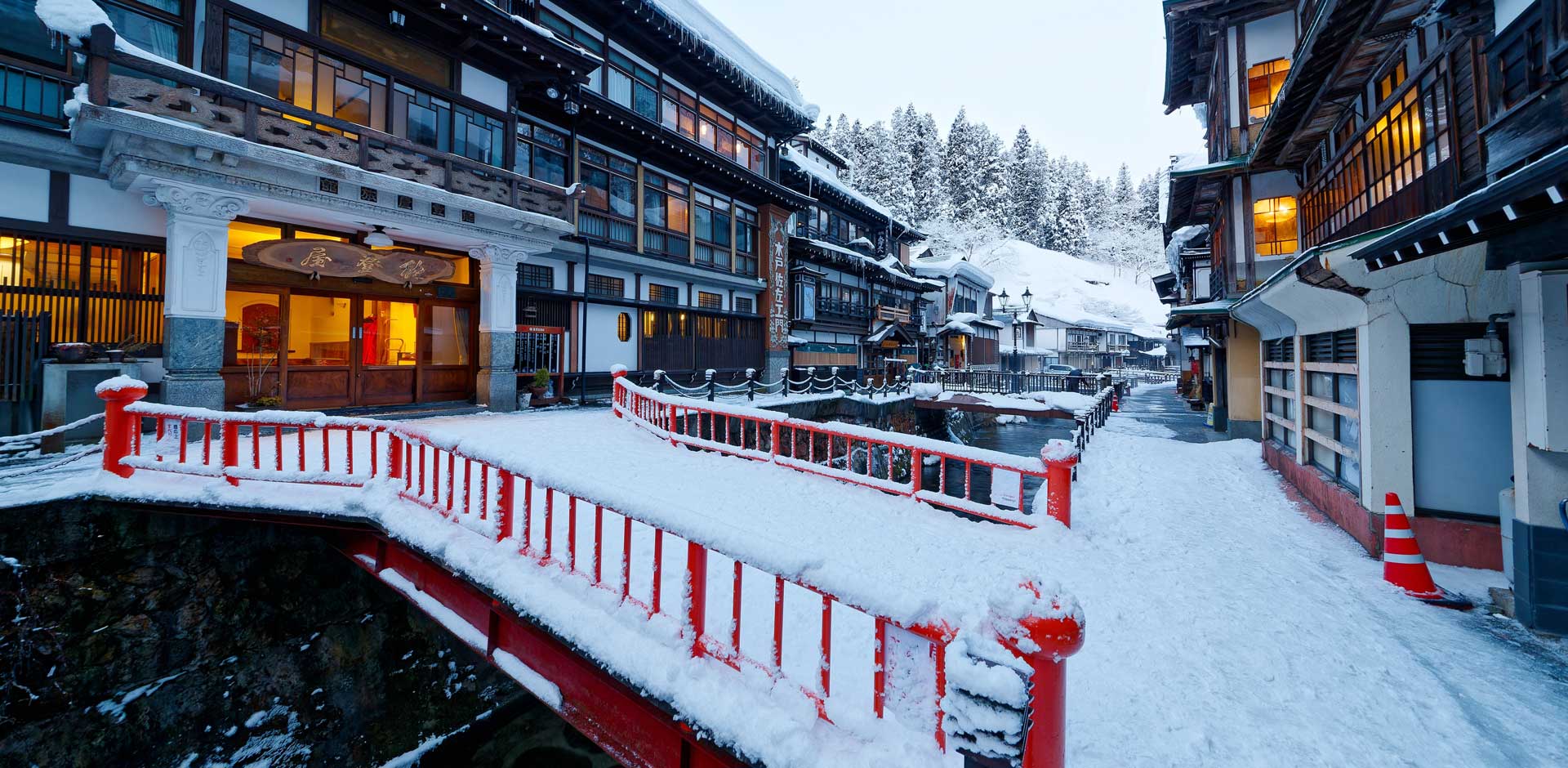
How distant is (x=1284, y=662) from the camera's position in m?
4.21

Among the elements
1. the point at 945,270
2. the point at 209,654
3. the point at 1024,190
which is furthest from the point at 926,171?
the point at 209,654

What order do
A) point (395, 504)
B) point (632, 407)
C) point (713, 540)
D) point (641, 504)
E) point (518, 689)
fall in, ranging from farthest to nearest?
point (632, 407) → point (518, 689) → point (395, 504) → point (641, 504) → point (713, 540)

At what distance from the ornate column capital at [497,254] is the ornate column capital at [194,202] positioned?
4.36 m

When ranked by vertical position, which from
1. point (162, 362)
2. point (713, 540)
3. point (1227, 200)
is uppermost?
point (1227, 200)

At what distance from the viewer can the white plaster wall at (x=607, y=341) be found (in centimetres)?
1762

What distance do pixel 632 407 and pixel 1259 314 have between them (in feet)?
45.1

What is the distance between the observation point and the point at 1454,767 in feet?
10.3

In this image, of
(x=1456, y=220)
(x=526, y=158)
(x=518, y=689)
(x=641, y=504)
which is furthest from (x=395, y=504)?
(x=526, y=158)

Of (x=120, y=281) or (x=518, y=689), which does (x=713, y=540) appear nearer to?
(x=518, y=689)

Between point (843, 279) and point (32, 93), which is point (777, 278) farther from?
point (32, 93)

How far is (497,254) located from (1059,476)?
1339 cm

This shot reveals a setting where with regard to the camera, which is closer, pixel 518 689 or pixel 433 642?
pixel 433 642

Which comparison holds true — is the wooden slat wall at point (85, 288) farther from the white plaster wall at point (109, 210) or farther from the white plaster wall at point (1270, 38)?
the white plaster wall at point (1270, 38)

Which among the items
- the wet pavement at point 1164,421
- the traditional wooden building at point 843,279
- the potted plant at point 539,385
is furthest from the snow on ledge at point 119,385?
the wet pavement at point 1164,421
